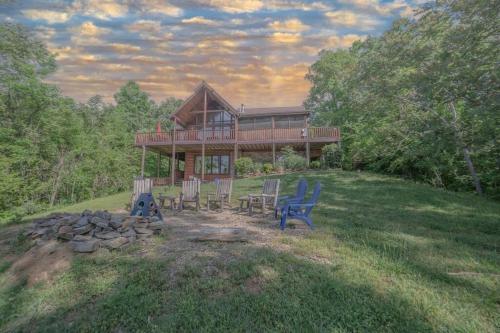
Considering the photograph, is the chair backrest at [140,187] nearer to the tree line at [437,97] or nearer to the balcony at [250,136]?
the tree line at [437,97]

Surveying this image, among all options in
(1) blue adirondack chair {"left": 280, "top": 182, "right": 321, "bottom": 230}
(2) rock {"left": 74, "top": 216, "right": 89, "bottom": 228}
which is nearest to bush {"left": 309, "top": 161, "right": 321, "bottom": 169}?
(1) blue adirondack chair {"left": 280, "top": 182, "right": 321, "bottom": 230}

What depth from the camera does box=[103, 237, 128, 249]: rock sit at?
3971 millimetres

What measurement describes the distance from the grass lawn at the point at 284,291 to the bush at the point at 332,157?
11.3 m

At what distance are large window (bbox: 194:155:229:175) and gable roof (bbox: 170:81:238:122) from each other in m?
4.12

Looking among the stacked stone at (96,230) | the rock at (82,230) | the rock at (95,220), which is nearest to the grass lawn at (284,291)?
the stacked stone at (96,230)

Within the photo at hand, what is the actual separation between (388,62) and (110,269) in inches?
459

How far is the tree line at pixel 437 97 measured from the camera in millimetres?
5160

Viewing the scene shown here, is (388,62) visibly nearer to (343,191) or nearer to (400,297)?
(343,191)

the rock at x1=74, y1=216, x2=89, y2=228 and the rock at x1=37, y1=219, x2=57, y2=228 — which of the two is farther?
the rock at x1=37, y1=219, x2=57, y2=228

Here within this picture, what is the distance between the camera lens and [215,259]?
343 cm

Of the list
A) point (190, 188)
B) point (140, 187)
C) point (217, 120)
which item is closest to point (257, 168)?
point (217, 120)

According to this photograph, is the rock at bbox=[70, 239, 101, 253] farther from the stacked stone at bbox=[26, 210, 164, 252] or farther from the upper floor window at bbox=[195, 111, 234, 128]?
the upper floor window at bbox=[195, 111, 234, 128]

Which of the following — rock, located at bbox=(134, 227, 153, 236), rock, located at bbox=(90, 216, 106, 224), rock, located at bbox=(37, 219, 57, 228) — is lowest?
rock, located at bbox=(134, 227, 153, 236)

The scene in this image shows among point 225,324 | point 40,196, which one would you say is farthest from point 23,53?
point 225,324
